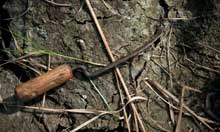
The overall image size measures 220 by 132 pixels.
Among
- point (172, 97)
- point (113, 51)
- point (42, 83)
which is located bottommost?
point (172, 97)

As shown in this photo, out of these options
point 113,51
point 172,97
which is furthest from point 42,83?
point 172,97

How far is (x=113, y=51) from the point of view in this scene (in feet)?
6.97

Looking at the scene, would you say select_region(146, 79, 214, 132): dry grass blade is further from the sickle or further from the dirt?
the sickle

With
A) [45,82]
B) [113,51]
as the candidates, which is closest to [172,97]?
[113,51]

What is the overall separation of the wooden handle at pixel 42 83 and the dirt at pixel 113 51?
79 mm

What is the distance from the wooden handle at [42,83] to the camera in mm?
2025

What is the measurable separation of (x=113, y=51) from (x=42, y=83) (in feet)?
1.41

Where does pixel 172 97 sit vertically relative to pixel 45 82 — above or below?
below

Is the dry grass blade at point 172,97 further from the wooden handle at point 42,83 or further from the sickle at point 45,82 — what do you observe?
the wooden handle at point 42,83

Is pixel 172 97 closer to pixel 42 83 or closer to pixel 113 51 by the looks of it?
pixel 113 51

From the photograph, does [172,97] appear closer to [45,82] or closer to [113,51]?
[113,51]

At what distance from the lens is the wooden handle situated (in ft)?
6.64

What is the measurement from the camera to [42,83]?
6.66 feet

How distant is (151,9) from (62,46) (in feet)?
1.79
